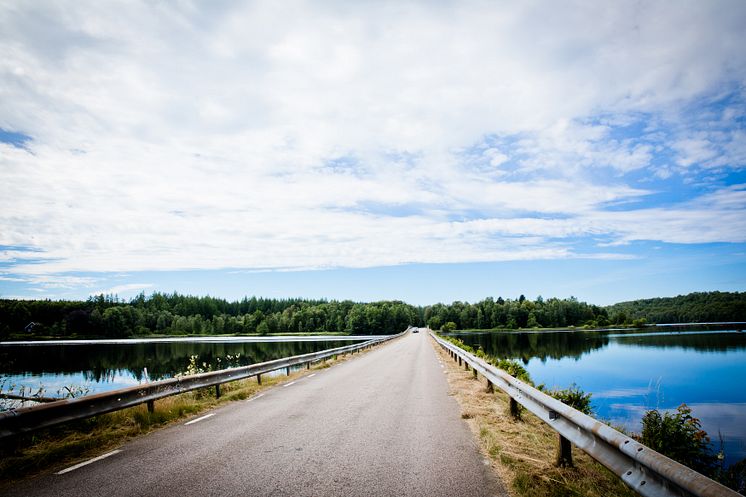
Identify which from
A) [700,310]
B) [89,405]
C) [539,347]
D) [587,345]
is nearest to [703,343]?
[587,345]

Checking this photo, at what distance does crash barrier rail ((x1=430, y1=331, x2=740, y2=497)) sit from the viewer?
9.22 ft

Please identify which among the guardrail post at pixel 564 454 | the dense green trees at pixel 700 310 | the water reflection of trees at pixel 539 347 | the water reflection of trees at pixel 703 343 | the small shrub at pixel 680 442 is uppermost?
the dense green trees at pixel 700 310

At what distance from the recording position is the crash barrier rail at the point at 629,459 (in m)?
2.81

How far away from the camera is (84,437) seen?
7.34 metres

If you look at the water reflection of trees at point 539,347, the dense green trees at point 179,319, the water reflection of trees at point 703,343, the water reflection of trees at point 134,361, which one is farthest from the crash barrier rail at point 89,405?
the dense green trees at point 179,319

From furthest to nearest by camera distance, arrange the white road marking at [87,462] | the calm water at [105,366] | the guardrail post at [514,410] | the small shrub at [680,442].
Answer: the calm water at [105,366], the small shrub at [680,442], the guardrail post at [514,410], the white road marking at [87,462]

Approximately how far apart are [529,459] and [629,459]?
2172 mm

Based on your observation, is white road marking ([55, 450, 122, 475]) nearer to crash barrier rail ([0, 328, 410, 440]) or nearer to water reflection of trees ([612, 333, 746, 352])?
crash barrier rail ([0, 328, 410, 440])

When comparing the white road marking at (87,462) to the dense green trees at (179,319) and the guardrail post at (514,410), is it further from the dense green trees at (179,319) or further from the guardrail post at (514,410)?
the dense green trees at (179,319)

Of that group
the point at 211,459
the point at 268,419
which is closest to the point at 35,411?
the point at 211,459

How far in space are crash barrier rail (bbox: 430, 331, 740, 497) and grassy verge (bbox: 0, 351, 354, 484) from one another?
6899 millimetres

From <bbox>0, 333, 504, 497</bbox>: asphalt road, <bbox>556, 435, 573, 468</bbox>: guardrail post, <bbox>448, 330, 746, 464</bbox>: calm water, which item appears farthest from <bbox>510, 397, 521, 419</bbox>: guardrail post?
<bbox>448, 330, 746, 464</bbox>: calm water

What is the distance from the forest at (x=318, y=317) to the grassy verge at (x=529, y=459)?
488 feet

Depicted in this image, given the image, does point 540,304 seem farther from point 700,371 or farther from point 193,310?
point 700,371
